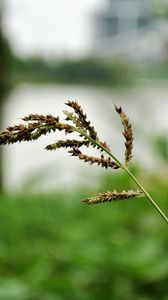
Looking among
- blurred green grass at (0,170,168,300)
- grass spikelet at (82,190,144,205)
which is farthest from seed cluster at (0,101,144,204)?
blurred green grass at (0,170,168,300)

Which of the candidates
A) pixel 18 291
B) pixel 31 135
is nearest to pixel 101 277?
pixel 18 291

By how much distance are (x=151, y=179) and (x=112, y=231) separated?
1.75 feet

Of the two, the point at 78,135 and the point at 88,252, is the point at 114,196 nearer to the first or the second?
the point at 78,135

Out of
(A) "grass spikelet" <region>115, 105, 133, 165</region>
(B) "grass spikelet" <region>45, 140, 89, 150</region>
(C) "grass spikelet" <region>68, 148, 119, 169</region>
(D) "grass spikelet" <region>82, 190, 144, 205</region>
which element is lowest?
(D) "grass spikelet" <region>82, 190, 144, 205</region>

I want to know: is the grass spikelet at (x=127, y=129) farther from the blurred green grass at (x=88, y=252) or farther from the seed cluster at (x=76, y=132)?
the blurred green grass at (x=88, y=252)

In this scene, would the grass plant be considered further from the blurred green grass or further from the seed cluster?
the blurred green grass

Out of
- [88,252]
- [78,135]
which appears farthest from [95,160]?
[88,252]

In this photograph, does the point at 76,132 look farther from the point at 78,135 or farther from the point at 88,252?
the point at 88,252

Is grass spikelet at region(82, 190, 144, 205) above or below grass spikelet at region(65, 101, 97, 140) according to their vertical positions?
below

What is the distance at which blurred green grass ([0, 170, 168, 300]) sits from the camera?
2.42m

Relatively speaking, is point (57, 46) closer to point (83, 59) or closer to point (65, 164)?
point (83, 59)

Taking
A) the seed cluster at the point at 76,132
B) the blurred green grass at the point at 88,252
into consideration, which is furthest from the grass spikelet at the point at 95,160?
the blurred green grass at the point at 88,252

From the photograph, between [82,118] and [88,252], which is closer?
→ [82,118]

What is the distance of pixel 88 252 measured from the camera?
8.31 ft
